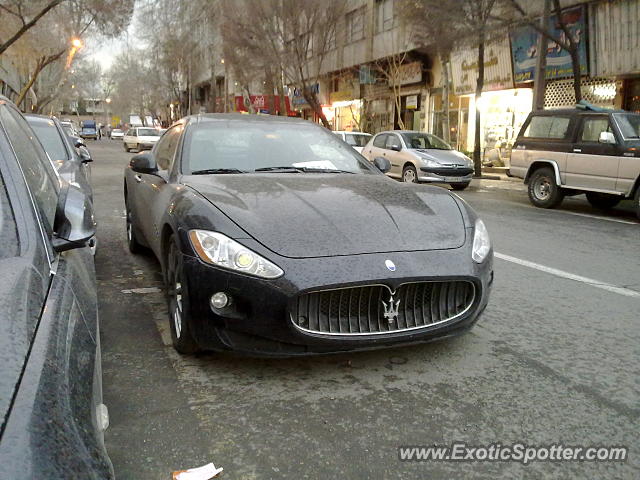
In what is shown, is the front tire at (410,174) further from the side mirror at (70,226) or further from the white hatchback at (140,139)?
the white hatchback at (140,139)

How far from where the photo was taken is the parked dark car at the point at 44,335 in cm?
107

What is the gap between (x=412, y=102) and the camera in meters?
27.6

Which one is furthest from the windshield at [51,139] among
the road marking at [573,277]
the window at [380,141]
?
the window at [380,141]

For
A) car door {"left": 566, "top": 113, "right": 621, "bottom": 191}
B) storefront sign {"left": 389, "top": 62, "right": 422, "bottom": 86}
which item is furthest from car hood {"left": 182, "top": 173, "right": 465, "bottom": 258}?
storefront sign {"left": 389, "top": 62, "right": 422, "bottom": 86}

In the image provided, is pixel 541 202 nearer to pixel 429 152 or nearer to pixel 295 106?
pixel 429 152

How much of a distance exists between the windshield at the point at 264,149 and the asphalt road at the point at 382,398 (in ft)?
4.02

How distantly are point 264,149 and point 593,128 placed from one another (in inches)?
315

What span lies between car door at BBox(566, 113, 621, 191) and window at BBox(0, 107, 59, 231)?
375 inches

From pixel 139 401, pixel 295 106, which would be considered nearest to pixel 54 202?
pixel 139 401

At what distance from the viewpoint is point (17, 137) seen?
2555mm

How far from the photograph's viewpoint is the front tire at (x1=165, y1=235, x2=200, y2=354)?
311 cm

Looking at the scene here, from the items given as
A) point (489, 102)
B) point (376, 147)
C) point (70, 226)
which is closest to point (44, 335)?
point (70, 226)

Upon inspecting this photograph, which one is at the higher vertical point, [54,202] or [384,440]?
[54,202]

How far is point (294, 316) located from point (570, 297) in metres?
3.00
